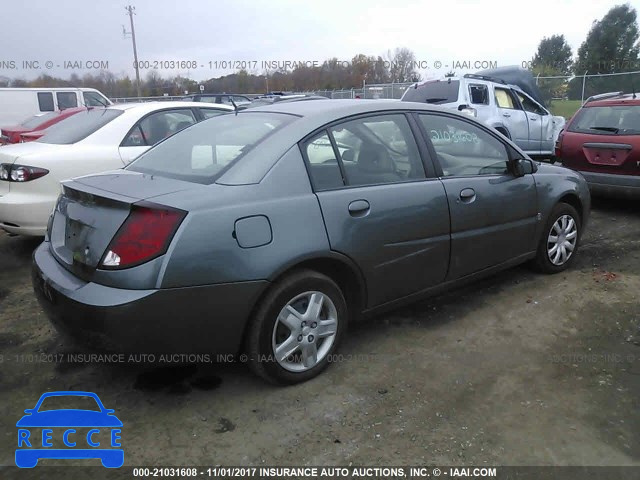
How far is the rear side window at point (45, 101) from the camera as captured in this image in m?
15.1

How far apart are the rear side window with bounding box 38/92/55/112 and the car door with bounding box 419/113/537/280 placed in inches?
584

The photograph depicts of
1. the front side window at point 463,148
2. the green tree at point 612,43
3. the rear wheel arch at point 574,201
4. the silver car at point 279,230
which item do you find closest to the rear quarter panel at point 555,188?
the rear wheel arch at point 574,201

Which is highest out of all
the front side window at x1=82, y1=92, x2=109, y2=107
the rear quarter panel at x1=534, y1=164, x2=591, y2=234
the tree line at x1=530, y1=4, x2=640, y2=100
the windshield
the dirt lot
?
the tree line at x1=530, y1=4, x2=640, y2=100

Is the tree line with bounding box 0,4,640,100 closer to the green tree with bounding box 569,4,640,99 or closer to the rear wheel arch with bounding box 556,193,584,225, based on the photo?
the green tree with bounding box 569,4,640,99

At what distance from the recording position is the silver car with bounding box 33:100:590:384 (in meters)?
2.45

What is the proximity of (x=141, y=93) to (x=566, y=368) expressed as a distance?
4392cm

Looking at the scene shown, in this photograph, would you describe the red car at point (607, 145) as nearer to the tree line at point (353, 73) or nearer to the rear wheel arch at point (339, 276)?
the rear wheel arch at point (339, 276)

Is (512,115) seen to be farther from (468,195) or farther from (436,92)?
(468,195)

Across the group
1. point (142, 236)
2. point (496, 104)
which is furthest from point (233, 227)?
point (496, 104)

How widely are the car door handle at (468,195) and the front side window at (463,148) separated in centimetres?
13

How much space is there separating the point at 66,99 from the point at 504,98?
12436 millimetres

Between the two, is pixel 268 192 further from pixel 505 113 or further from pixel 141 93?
pixel 141 93

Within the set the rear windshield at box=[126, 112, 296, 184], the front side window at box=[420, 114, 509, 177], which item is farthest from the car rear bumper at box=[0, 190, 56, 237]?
the front side window at box=[420, 114, 509, 177]

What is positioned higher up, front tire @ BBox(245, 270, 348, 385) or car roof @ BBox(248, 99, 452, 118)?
car roof @ BBox(248, 99, 452, 118)
